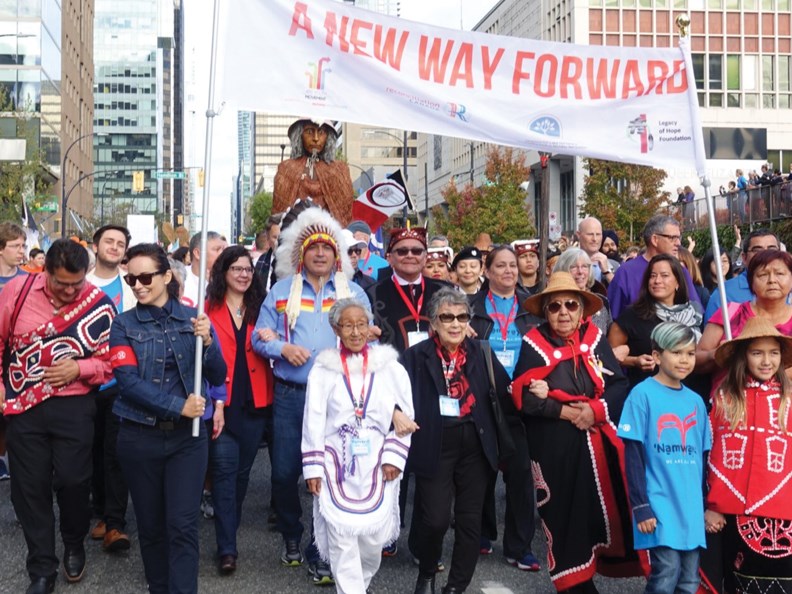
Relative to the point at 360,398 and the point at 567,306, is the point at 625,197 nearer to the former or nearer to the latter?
the point at 567,306

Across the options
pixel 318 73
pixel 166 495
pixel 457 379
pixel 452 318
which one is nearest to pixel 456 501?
pixel 457 379

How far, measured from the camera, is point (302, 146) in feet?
32.4

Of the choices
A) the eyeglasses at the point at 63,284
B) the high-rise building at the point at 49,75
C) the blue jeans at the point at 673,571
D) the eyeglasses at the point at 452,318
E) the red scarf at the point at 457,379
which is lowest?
the blue jeans at the point at 673,571

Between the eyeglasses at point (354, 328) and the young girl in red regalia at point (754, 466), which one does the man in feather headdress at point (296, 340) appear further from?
the young girl in red regalia at point (754, 466)

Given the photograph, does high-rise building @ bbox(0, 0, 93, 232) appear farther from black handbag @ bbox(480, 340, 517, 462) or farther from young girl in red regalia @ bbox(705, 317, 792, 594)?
young girl in red regalia @ bbox(705, 317, 792, 594)

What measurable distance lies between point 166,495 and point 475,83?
314cm

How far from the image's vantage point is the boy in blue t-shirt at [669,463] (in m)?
5.44

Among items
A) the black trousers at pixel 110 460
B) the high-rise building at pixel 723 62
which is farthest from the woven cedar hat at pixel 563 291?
the high-rise building at pixel 723 62

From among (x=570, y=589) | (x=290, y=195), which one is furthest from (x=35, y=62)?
(x=570, y=589)

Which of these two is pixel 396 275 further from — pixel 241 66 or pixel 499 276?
pixel 241 66

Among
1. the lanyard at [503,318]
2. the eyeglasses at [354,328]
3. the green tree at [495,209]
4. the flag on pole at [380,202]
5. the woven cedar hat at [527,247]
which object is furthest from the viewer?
the green tree at [495,209]

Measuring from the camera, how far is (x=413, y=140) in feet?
424

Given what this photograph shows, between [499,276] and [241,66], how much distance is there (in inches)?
93.3

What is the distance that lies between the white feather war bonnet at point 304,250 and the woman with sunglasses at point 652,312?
1838mm
